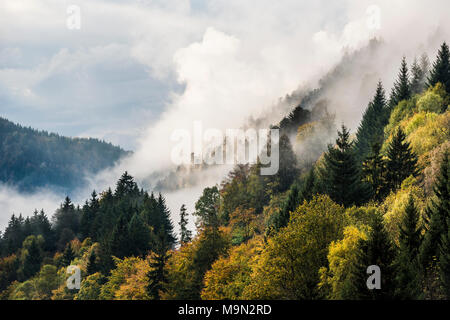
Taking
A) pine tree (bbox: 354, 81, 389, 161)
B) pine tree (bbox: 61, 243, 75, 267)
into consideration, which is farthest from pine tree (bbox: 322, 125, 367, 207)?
pine tree (bbox: 61, 243, 75, 267)

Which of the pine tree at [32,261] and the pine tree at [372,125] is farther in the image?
the pine tree at [32,261]

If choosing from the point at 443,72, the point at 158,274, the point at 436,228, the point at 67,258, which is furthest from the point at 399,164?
the point at 67,258

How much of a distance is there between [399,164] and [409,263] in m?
28.4

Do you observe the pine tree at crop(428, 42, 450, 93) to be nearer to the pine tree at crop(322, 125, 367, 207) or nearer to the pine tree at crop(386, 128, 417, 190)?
the pine tree at crop(386, 128, 417, 190)

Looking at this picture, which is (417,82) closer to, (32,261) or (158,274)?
(158,274)

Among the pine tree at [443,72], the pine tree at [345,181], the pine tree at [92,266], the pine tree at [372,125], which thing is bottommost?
the pine tree at [92,266]

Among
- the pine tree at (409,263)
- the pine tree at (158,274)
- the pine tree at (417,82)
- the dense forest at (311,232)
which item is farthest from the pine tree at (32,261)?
the pine tree at (409,263)

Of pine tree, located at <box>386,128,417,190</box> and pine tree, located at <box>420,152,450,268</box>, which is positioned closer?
pine tree, located at <box>420,152,450,268</box>

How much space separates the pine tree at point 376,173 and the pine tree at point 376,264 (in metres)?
27.4

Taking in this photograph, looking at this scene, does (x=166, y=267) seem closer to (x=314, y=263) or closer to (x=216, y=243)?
(x=216, y=243)

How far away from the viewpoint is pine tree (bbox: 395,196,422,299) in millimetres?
37031

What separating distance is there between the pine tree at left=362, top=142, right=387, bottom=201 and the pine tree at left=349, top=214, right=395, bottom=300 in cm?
2735

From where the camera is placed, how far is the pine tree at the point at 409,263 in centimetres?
3703

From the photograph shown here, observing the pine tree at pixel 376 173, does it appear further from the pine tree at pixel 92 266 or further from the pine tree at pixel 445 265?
the pine tree at pixel 92 266
